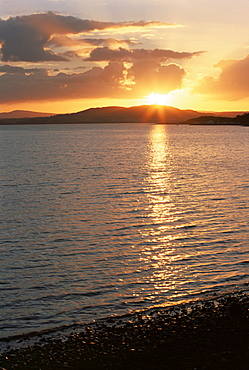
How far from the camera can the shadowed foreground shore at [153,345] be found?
14039mm

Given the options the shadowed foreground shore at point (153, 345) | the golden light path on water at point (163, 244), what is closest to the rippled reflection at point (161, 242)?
the golden light path on water at point (163, 244)

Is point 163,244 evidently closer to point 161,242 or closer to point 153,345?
point 161,242

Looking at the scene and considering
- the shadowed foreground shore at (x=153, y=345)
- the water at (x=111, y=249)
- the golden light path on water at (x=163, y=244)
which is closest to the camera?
the shadowed foreground shore at (x=153, y=345)

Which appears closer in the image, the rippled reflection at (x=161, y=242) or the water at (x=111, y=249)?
the water at (x=111, y=249)

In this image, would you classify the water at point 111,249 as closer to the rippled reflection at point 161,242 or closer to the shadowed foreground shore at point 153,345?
the rippled reflection at point 161,242

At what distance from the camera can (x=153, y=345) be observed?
15156 millimetres

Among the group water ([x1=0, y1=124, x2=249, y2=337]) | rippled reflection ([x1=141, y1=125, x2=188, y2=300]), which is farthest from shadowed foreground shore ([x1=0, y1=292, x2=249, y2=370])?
rippled reflection ([x1=141, y1=125, x2=188, y2=300])

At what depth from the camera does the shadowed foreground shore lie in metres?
14.0

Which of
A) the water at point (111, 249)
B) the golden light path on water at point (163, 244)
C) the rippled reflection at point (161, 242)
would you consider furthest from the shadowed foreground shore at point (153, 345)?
the rippled reflection at point (161, 242)

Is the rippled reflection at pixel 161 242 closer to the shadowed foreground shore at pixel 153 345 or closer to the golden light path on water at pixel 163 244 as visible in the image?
the golden light path on water at pixel 163 244

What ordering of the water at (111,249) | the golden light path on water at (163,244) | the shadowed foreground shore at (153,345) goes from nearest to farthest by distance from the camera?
1. the shadowed foreground shore at (153,345)
2. the water at (111,249)
3. the golden light path on water at (163,244)

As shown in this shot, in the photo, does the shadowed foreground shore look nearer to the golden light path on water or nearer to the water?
the water

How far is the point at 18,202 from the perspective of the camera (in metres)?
44.9

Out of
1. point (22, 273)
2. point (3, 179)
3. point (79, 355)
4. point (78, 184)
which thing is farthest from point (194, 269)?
point (3, 179)
